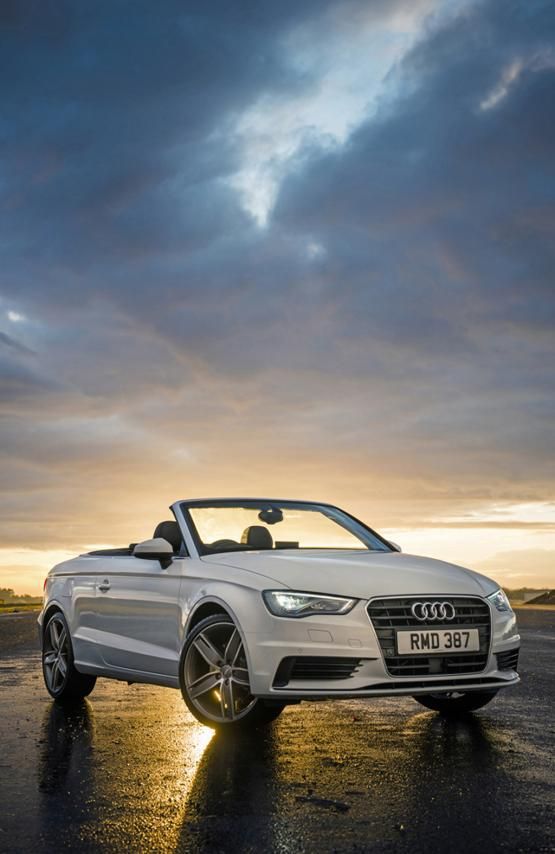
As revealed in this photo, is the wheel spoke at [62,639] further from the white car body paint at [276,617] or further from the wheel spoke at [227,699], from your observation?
the wheel spoke at [227,699]

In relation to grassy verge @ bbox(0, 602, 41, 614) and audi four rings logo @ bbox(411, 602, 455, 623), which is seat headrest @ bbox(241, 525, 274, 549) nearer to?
audi four rings logo @ bbox(411, 602, 455, 623)

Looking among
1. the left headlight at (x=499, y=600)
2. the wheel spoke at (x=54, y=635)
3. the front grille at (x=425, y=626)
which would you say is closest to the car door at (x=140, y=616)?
the wheel spoke at (x=54, y=635)

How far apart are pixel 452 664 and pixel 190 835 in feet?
8.73

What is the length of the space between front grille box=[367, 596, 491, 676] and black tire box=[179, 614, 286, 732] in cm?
78

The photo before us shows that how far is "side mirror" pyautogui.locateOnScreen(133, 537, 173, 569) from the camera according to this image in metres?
7.38

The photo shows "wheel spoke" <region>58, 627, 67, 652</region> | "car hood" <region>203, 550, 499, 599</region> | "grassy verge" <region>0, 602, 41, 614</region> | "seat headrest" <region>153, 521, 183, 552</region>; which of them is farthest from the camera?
"grassy verge" <region>0, 602, 41, 614</region>

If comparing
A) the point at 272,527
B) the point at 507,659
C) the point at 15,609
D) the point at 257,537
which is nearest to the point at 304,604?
the point at 257,537

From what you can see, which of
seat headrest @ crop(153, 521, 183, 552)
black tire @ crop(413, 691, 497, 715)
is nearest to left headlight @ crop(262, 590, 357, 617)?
black tire @ crop(413, 691, 497, 715)

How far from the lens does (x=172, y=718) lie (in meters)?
7.83

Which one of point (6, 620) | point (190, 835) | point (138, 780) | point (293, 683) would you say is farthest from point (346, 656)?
point (6, 620)

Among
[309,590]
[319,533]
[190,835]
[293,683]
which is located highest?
[319,533]

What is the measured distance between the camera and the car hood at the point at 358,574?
638 centimetres

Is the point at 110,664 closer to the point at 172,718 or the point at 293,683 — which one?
the point at 172,718

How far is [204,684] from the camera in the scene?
6.71 meters
